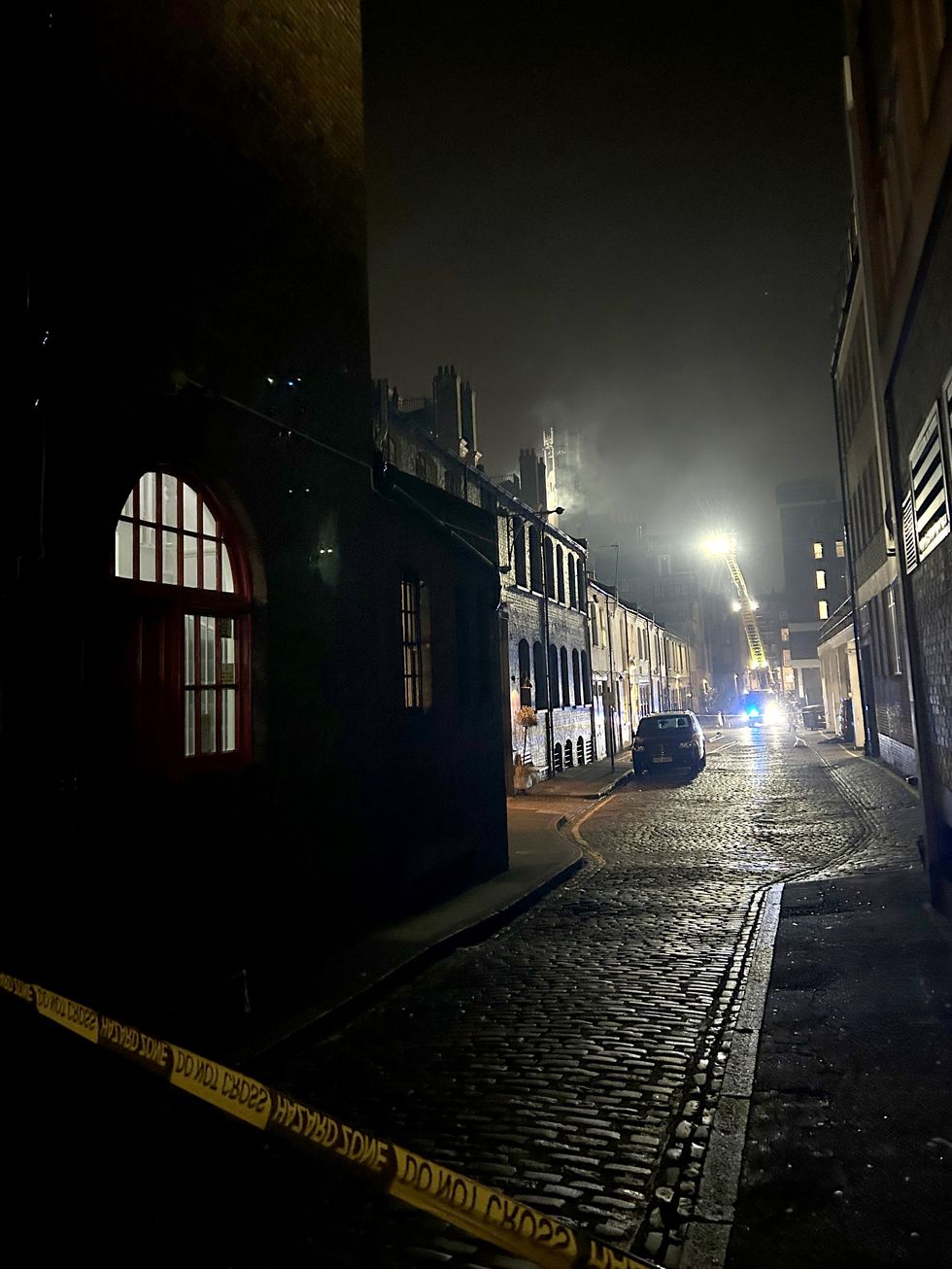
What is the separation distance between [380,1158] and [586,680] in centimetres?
2978

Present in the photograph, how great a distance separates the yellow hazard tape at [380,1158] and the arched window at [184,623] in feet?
7.57

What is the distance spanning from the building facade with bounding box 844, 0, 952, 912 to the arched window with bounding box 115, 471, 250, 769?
599cm

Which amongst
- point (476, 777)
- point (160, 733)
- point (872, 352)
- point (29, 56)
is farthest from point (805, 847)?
point (29, 56)

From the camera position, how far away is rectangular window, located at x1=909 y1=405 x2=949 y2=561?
715 centimetres

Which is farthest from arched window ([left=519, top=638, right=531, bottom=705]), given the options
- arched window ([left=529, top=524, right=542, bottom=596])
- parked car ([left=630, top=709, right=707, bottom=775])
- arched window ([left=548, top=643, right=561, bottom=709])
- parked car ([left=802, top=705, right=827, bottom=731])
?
parked car ([left=802, top=705, right=827, bottom=731])

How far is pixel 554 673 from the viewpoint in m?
28.0

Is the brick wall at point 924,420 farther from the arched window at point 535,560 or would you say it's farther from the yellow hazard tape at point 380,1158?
the arched window at point 535,560

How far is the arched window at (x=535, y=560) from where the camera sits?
26.9 m

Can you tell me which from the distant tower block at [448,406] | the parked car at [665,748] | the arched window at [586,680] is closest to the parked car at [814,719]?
the arched window at [586,680]

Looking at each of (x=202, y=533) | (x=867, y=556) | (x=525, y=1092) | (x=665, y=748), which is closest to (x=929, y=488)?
(x=525, y=1092)

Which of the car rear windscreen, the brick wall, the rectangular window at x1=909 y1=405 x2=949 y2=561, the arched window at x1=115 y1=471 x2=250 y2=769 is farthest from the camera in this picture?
the car rear windscreen

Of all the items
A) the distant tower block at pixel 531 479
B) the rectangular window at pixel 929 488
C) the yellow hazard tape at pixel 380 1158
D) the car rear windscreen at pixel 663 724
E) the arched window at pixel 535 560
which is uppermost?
the distant tower block at pixel 531 479

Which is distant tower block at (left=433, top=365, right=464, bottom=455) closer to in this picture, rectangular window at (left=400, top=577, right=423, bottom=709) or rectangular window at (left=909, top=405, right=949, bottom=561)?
rectangular window at (left=400, top=577, right=423, bottom=709)

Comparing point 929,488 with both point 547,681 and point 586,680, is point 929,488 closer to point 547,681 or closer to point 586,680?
point 547,681
